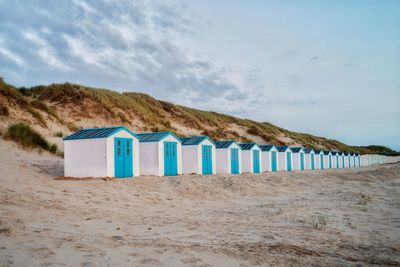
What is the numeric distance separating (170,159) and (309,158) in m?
25.8

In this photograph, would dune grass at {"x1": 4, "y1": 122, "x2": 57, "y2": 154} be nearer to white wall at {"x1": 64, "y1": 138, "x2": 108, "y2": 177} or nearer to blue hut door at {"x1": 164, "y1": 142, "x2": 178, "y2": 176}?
white wall at {"x1": 64, "y1": 138, "x2": 108, "y2": 177}

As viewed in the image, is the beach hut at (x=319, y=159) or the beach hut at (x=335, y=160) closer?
the beach hut at (x=319, y=159)

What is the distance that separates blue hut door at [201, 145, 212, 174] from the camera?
24.2 m

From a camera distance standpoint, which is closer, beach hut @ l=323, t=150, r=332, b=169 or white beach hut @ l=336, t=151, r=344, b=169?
beach hut @ l=323, t=150, r=332, b=169

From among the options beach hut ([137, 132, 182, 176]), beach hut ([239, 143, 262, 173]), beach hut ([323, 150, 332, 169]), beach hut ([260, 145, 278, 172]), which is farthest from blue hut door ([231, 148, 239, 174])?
beach hut ([323, 150, 332, 169])

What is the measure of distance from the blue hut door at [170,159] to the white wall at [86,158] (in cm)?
434

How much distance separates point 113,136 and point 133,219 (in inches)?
323

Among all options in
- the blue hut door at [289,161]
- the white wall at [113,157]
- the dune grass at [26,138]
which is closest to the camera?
the white wall at [113,157]

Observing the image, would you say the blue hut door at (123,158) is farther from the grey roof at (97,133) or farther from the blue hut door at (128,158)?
the grey roof at (97,133)

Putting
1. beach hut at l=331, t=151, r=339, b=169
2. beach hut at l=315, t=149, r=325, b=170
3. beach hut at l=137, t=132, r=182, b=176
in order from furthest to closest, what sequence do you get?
1. beach hut at l=331, t=151, r=339, b=169
2. beach hut at l=315, t=149, r=325, b=170
3. beach hut at l=137, t=132, r=182, b=176

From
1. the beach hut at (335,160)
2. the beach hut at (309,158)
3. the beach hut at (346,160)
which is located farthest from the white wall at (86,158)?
the beach hut at (346,160)

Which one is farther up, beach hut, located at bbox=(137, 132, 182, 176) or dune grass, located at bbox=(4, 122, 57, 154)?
dune grass, located at bbox=(4, 122, 57, 154)

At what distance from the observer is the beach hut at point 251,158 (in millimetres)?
29891

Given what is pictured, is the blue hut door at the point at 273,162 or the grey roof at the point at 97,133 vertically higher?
the grey roof at the point at 97,133
